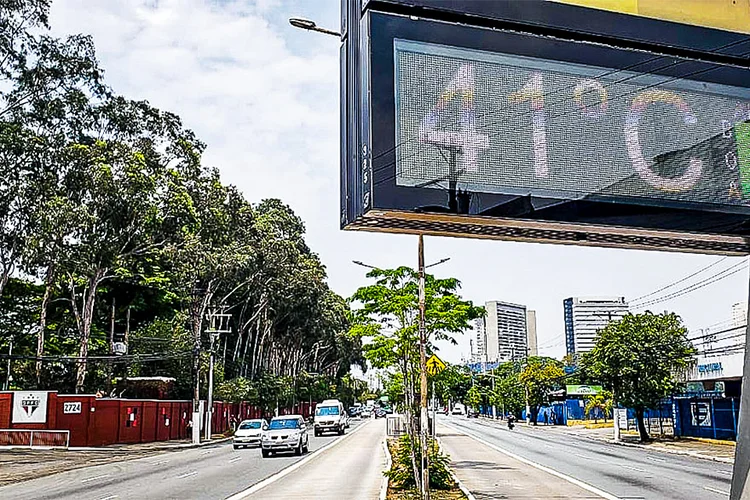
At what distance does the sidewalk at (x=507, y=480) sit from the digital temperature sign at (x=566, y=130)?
15481mm

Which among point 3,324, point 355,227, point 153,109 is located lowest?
point 355,227

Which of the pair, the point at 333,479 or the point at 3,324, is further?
the point at 3,324

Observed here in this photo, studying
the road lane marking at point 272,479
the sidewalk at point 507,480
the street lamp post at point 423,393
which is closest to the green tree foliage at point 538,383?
the road lane marking at point 272,479

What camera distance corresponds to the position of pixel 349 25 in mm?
3393

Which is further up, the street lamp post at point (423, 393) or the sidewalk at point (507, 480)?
the street lamp post at point (423, 393)

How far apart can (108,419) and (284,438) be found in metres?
15.2

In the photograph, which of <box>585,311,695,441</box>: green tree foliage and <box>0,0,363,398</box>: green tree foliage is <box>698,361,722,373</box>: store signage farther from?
<box>0,0,363,398</box>: green tree foliage

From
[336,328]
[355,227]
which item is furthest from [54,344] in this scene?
[355,227]

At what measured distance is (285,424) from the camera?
37250 mm

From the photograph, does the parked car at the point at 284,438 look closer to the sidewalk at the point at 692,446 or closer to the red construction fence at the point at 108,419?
the red construction fence at the point at 108,419

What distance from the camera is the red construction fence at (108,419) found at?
4475cm

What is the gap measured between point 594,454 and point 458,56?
36.8 metres

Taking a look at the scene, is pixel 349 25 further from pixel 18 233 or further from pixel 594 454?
pixel 18 233

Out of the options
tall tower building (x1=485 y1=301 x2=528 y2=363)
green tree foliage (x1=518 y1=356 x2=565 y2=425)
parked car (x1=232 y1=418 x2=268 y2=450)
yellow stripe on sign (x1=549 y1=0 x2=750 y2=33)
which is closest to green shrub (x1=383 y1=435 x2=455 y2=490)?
yellow stripe on sign (x1=549 y1=0 x2=750 y2=33)
